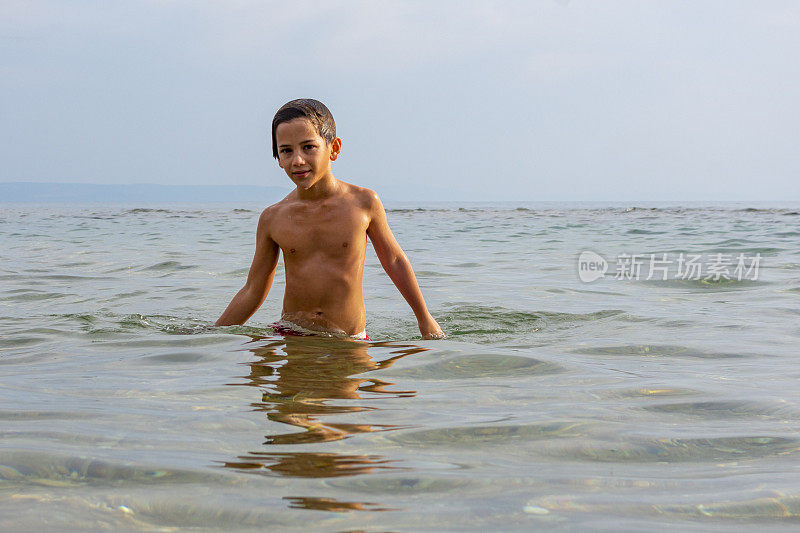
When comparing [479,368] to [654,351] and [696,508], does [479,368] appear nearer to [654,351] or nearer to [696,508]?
[654,351]

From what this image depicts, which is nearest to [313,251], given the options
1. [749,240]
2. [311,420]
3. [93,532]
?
[311,420]

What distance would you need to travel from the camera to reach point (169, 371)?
3.21m

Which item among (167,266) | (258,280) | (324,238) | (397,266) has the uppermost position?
(324,238)

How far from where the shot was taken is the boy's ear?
4.25 m

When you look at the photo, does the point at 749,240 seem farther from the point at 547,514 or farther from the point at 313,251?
the point at 547,514

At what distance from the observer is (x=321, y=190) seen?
417 cm

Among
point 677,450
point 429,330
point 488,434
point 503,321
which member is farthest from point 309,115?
point 677,450

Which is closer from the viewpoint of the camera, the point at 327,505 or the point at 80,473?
the point at 327,505

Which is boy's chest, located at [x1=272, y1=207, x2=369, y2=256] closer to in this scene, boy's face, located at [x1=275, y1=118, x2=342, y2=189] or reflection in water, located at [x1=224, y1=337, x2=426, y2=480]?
boy's face, located at [x1=275, y1=118, x2=342, y2=189]

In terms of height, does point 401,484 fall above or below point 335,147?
below

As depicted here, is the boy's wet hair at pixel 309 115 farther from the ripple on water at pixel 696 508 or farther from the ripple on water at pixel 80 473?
the ripple on water at pixel 696 508

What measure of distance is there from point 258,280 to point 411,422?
91.5 inches

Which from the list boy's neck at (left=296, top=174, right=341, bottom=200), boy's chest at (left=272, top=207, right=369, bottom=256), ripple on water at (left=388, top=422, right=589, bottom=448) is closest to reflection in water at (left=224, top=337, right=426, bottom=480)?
ripple on water at (left=388, top=422, right=589, bottom=448)

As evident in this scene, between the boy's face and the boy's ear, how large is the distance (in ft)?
0.50
